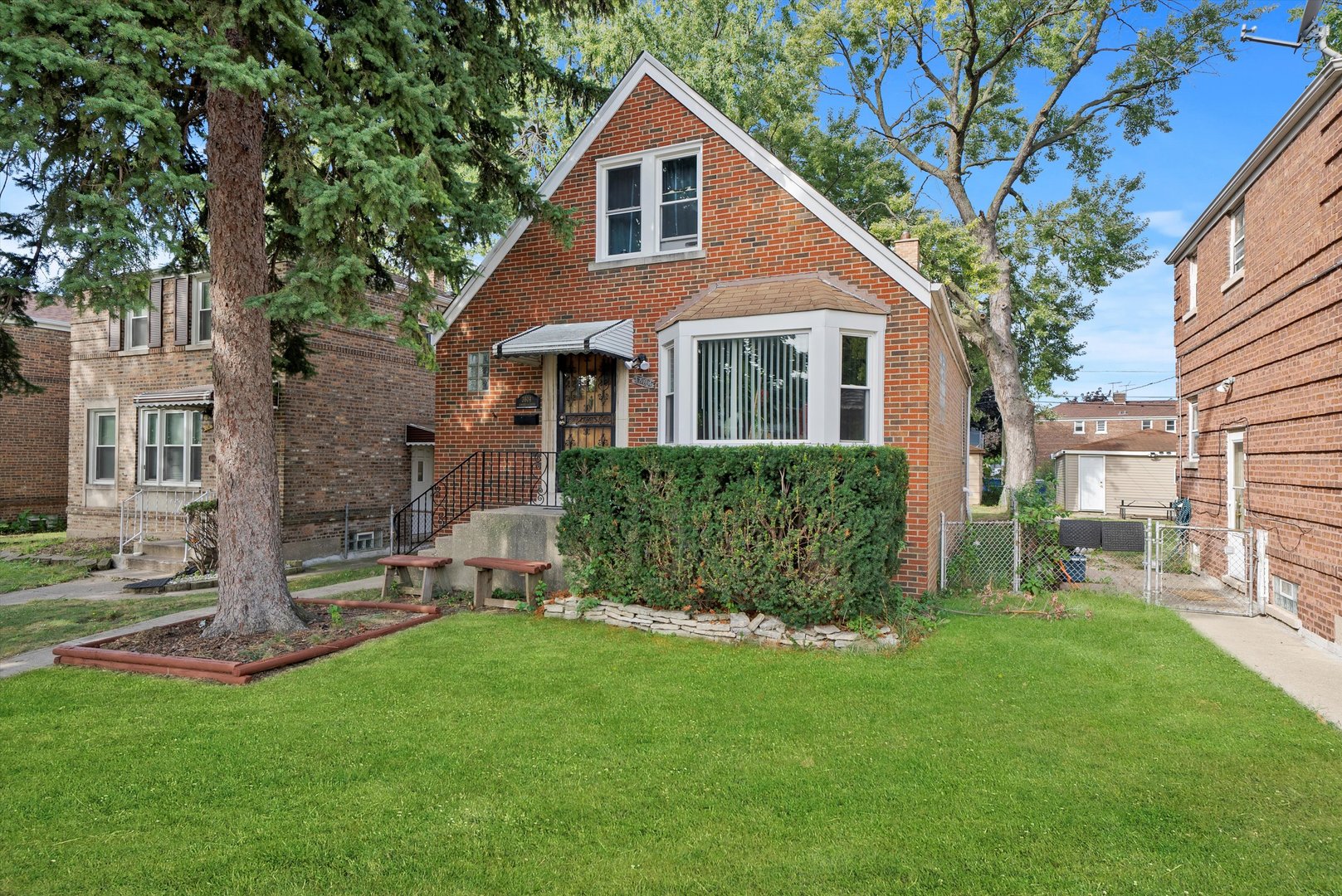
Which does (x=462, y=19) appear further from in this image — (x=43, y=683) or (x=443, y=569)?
(x=43, y=683)

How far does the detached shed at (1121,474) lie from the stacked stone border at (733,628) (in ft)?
89.9

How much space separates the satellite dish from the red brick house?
4538 millimetres

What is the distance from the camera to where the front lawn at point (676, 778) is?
3500 millimetres

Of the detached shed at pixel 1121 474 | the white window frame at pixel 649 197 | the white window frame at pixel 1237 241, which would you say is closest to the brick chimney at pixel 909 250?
the white window frame at pixel 649 197

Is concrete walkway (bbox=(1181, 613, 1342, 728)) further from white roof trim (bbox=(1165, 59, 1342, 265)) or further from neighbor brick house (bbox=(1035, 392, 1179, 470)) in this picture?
neighbor brick house (bbox=(1035, 392, 1179, 470))

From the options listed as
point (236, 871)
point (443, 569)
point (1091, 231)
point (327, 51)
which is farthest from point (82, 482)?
point (1091, 231)

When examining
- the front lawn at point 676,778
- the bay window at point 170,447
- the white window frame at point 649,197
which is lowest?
the front lawn at point 676,778

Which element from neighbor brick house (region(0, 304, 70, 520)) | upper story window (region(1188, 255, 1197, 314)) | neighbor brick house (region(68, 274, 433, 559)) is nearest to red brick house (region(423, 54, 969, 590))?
upper story window (region(1188, 255, 1197, 314))

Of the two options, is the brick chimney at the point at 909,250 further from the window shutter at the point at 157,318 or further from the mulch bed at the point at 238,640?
the window shutter at the point at 157,318

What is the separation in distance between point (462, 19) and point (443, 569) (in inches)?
293

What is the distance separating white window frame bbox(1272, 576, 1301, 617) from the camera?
8.40 m

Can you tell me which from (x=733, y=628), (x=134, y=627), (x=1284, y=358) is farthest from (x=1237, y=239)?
(x=134, y=627)

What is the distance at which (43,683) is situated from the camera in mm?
6492

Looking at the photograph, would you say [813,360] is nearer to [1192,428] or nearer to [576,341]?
[576,341]
